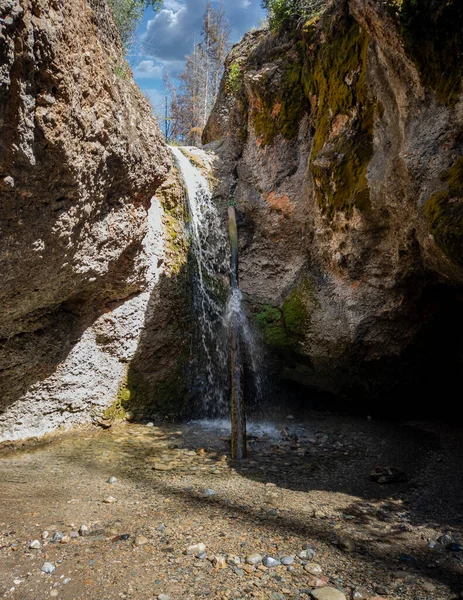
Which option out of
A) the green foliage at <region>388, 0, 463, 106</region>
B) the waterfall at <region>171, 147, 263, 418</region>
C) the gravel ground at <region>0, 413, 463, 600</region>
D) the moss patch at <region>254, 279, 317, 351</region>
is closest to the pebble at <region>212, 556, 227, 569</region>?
the gravel ground at <region>0, 413, 463, 600</region>

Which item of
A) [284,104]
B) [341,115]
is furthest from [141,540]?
[284,104]

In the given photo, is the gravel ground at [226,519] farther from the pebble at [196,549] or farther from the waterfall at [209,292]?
the waterfall at [209,292]

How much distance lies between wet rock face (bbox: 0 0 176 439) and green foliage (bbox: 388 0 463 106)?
3.51m

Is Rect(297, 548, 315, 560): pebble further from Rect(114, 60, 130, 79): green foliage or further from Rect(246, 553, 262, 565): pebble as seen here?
Rect(114, 60, 130, 79): green foliage

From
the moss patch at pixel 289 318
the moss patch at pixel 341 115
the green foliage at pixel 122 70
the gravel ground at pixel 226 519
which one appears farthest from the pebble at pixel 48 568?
the green foliage at pixel 122 70

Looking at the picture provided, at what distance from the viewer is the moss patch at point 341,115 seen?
5789mm

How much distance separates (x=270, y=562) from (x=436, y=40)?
17.3 feet

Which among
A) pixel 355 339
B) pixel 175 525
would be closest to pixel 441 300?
pixel 355 339

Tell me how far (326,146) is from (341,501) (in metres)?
5.12

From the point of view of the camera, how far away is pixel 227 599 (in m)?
2.58

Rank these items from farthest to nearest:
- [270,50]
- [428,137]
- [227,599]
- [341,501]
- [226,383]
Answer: [270,50]
[226,383]
[428,137]
[341,501]
[227,599]

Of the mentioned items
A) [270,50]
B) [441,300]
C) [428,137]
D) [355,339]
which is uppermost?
[270,50]

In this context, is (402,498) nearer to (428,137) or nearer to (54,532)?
(54,532)

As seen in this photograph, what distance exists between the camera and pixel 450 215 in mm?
4371
